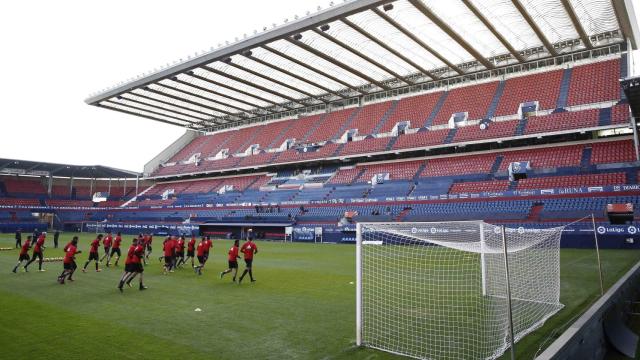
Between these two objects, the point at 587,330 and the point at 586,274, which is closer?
the point at 587,330

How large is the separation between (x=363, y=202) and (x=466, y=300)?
2578 cm

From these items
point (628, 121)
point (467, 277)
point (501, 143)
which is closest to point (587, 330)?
point (467, 277)

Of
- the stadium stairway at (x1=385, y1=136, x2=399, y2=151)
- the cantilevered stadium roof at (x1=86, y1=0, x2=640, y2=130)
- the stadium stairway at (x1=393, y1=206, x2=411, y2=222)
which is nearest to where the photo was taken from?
the cantilevered stadium roof at (x1=86, y1=0, x2=640, y2=130)

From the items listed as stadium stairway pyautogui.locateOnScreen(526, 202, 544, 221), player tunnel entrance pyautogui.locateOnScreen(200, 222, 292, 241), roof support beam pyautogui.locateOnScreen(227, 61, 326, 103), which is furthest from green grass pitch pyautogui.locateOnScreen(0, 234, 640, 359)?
roof support beam pyautogui.locateOnScreen(227, 61, 326, 103)

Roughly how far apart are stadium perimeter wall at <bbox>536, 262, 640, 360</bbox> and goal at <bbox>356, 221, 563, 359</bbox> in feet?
1.92

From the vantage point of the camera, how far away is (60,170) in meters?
58.2

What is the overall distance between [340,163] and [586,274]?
109 feet

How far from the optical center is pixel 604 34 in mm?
31547

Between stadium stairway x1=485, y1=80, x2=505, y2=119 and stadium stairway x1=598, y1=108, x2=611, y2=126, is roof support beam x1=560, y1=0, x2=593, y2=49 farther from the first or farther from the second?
stadium stairway x1=485, y1=80, x2=505, y2=119

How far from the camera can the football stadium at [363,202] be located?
693 centimetres

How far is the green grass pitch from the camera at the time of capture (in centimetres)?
596

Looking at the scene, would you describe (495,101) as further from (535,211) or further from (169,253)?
(169,253)

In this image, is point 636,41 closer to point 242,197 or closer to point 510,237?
point 510,237

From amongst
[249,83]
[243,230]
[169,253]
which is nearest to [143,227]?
[243,230]
